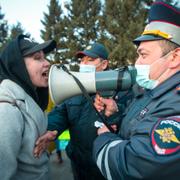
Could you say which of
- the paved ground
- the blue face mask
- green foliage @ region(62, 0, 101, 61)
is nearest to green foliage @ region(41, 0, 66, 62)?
green foliage @ region(62, 0, 101, 61)

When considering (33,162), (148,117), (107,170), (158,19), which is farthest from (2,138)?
(158,19)

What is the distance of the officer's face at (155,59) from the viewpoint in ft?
6.76

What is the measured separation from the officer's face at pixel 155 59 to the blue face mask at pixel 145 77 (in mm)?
29

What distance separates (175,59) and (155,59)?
0.43ft

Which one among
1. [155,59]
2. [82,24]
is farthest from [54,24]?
[155,59]

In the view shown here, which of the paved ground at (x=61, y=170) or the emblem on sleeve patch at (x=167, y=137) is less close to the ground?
the emblem on sleeve patch at (x=167, y=137)

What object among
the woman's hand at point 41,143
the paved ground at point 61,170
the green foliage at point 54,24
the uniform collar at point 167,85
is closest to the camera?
the uniform collar at point 167,85

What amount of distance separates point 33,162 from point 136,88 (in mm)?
1050

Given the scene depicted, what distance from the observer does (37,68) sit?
2.61m

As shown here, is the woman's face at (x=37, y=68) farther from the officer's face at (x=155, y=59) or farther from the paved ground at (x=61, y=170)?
the paved ground at (x=61, y=170)

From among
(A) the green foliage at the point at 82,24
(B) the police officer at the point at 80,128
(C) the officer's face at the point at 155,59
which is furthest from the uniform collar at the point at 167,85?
(A) the green foliage at the point at 82,24

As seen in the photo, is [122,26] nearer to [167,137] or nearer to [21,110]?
[21,110]

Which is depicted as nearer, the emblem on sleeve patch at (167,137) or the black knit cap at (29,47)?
the emblem on sleeve patch at (167,137)

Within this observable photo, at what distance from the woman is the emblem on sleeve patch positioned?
3.09 ft
